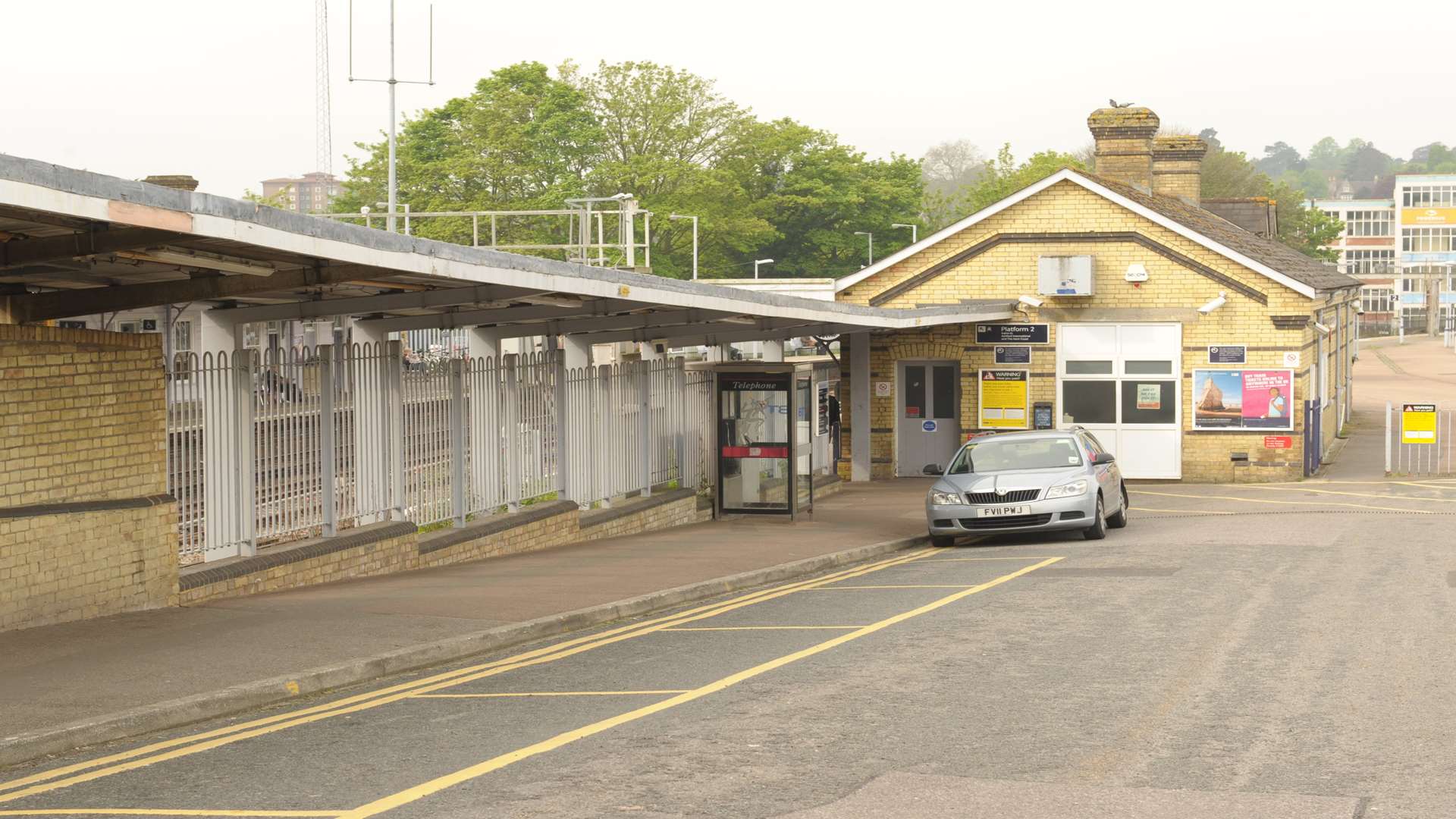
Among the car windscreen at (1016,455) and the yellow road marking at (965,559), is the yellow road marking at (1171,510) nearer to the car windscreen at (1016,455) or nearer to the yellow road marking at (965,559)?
the car windscreen at (1016,455)

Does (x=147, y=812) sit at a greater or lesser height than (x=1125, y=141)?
lesser

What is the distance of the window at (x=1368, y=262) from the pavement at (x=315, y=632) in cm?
14059

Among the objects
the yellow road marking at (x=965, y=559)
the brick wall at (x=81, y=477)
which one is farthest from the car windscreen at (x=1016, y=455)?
the brick wall at (x=81, y=477)

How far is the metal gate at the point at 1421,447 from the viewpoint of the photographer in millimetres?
29984

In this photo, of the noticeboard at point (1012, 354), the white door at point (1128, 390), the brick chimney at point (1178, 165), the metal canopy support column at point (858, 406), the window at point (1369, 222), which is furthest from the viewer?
the window at point (1369, 222)

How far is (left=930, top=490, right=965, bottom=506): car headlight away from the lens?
19891 millimetres

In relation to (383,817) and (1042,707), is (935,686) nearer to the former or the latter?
(1042,707)

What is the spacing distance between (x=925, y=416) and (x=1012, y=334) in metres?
2.48

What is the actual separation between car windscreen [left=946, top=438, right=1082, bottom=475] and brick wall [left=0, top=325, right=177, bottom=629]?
36.4 ft

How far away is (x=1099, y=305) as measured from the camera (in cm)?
3045

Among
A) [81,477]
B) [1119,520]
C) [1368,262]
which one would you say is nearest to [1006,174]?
[1368,262]

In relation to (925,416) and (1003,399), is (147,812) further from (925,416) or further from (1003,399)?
(925,416)

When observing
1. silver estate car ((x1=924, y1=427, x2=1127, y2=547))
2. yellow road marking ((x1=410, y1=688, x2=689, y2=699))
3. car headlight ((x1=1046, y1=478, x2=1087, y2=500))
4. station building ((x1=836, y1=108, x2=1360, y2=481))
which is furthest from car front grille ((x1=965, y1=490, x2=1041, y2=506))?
station building ((x1=836, y1=108, x2=1360, y2=481))

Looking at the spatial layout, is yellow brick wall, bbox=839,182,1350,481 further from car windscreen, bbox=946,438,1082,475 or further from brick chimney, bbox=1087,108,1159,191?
car windscreen, bbox=946,438,1082,475
